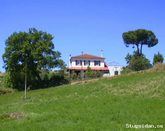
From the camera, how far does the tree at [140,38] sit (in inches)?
4377

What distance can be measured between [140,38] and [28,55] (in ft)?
135

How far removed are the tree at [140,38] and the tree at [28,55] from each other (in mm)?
35142

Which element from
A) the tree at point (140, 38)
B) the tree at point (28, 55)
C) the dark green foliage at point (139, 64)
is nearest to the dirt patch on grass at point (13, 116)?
the tree at point (28, 55)

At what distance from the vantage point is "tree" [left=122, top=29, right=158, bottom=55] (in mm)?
111188

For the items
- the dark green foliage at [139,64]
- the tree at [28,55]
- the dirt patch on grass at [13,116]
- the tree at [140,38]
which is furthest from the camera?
the tree at [140,38]

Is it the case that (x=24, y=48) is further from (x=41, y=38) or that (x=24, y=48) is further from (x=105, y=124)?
(x=105, y=124)

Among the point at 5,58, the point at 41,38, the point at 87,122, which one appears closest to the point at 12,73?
the point at 5,58

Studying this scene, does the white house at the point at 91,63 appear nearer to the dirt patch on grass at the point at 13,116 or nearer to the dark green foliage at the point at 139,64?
the dark green foliage at the point at 139,64

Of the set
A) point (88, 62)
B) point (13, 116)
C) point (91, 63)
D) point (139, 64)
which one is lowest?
point (13, 116)

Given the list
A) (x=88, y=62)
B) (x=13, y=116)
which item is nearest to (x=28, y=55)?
(x=88, y=62)

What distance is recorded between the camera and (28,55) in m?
79.4

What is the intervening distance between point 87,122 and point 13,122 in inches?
152

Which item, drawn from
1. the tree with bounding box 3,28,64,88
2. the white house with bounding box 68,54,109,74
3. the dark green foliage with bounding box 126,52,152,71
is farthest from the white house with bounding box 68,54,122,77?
the tree with bounding box 3,28,64,88

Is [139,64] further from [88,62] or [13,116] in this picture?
[13,116]
